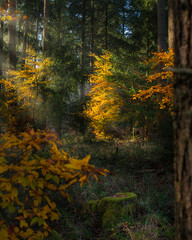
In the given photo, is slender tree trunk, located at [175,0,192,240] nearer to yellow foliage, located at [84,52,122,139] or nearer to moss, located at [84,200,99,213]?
moss, located at [84,200,99,213]

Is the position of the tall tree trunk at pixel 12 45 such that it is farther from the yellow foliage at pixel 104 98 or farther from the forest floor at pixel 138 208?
the forest floor at pixel 138 208

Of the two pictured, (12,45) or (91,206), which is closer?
(91,206)

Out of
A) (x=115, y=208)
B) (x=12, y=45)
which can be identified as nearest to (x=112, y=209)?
(x=115, y=208)

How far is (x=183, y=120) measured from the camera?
117cm

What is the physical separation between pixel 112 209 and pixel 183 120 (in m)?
2.81

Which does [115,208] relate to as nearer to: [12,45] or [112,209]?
[112,209]

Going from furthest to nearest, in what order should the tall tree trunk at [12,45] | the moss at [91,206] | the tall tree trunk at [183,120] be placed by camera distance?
the tall tree trunk at [12,45]
the moss at [91,206]
the tall tree trunk at [183,120]

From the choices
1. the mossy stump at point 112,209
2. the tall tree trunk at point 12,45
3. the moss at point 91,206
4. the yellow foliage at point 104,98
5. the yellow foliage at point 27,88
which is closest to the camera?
the mossy stump at point 112,209

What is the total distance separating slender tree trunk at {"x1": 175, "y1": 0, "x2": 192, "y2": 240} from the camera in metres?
1.14

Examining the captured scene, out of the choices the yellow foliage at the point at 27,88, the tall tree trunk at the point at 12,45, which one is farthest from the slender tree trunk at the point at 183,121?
the tall tree trunk at the point at 12,45

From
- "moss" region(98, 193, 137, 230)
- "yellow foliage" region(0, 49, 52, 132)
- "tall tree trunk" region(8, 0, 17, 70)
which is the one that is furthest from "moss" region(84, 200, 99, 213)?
"tall tree trunk" region(8, 0, 17, 70)

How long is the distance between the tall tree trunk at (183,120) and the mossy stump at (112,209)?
2.32 metres

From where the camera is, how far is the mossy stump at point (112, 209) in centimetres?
331

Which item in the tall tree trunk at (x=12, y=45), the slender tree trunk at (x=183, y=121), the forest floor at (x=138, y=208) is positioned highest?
the tall tree trunk at (x=12, y=45)
